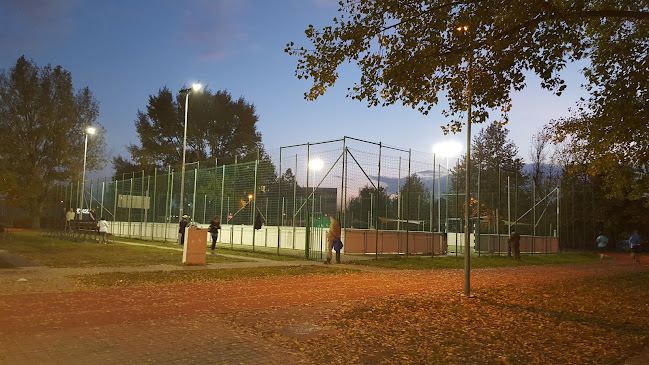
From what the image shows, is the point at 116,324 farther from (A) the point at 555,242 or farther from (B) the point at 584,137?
(A) the point at 555,242

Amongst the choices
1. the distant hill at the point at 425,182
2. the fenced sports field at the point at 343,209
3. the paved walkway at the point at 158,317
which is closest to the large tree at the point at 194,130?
the fenced sports field at the point at 343,209

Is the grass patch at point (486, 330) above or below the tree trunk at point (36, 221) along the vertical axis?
below

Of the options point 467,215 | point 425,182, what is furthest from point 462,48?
point 425,182

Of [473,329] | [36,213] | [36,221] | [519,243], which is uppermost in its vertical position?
[36,213]

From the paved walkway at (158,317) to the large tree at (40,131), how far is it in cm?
3940

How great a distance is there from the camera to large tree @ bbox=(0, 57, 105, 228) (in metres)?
46.2

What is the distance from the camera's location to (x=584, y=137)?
17.0 meters

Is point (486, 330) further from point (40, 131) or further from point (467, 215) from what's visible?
point (40, 131)

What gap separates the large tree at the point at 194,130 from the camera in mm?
59156

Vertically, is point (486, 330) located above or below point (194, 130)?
below

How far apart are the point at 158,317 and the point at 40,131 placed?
47.2m

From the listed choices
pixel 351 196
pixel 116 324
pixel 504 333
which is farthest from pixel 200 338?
pixel 351 196

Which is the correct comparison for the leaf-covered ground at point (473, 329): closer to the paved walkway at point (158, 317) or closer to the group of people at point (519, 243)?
the paved walkway at point (158, 317)

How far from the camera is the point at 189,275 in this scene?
44.2 feet
